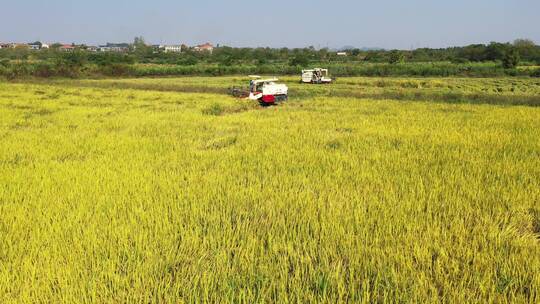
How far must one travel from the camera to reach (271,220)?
370cm

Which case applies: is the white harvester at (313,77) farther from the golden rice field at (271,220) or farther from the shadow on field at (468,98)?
the golden rice field at (271,220)

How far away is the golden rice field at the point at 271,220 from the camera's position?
2.52m

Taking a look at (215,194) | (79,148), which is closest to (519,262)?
(215,194)

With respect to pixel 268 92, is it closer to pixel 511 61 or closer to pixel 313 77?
pixel 313 77

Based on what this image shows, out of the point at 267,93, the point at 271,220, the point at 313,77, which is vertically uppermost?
the point at 313,77

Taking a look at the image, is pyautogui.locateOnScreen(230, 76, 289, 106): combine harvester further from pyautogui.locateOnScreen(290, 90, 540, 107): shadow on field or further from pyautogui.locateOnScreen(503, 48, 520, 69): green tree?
pyautogui.locateOnScreen(503, 48, 520, 69): green tree

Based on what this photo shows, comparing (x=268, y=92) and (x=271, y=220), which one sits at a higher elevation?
(x=268, y=92)

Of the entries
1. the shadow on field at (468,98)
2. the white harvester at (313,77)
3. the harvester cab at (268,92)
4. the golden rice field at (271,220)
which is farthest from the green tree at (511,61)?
the golden rice field at (271,220)

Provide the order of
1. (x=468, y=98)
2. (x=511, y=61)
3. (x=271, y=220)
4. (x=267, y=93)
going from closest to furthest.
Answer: (x=271, y=220) < (x=267, y=93) < (x=468, y=98) < (x=511, y=61)

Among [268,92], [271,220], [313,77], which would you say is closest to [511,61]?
[313,77]

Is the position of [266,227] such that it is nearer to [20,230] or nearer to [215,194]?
[215,194]

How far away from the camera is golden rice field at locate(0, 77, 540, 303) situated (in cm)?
252

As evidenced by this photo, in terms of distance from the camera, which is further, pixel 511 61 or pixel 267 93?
pixel 511 61

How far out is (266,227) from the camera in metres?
3.54
